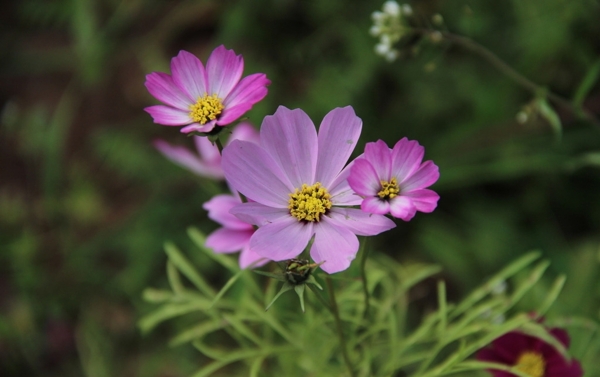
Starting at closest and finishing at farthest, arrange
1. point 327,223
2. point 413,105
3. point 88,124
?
point 327,223
point 413,105
point 88,124

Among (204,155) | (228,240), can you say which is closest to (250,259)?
(228,240)

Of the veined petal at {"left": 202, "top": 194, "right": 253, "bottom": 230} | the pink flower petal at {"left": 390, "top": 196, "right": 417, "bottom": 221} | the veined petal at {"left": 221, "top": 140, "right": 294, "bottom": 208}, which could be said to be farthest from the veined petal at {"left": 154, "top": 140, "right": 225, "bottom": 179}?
the pink flower petal at {"left": 390, "top": 196, "right": 417, "bottom": 221}

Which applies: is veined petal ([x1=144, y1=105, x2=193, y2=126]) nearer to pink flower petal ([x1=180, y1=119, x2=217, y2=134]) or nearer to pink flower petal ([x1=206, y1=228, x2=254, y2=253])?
pink flower petal ([x1=180, y1=119, x2=217, y2=134])

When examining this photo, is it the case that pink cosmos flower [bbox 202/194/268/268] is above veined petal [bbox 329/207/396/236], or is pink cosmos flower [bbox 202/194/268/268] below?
above

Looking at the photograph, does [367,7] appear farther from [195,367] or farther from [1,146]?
[1,146]

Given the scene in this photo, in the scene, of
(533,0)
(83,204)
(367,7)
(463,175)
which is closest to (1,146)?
(83,204)
